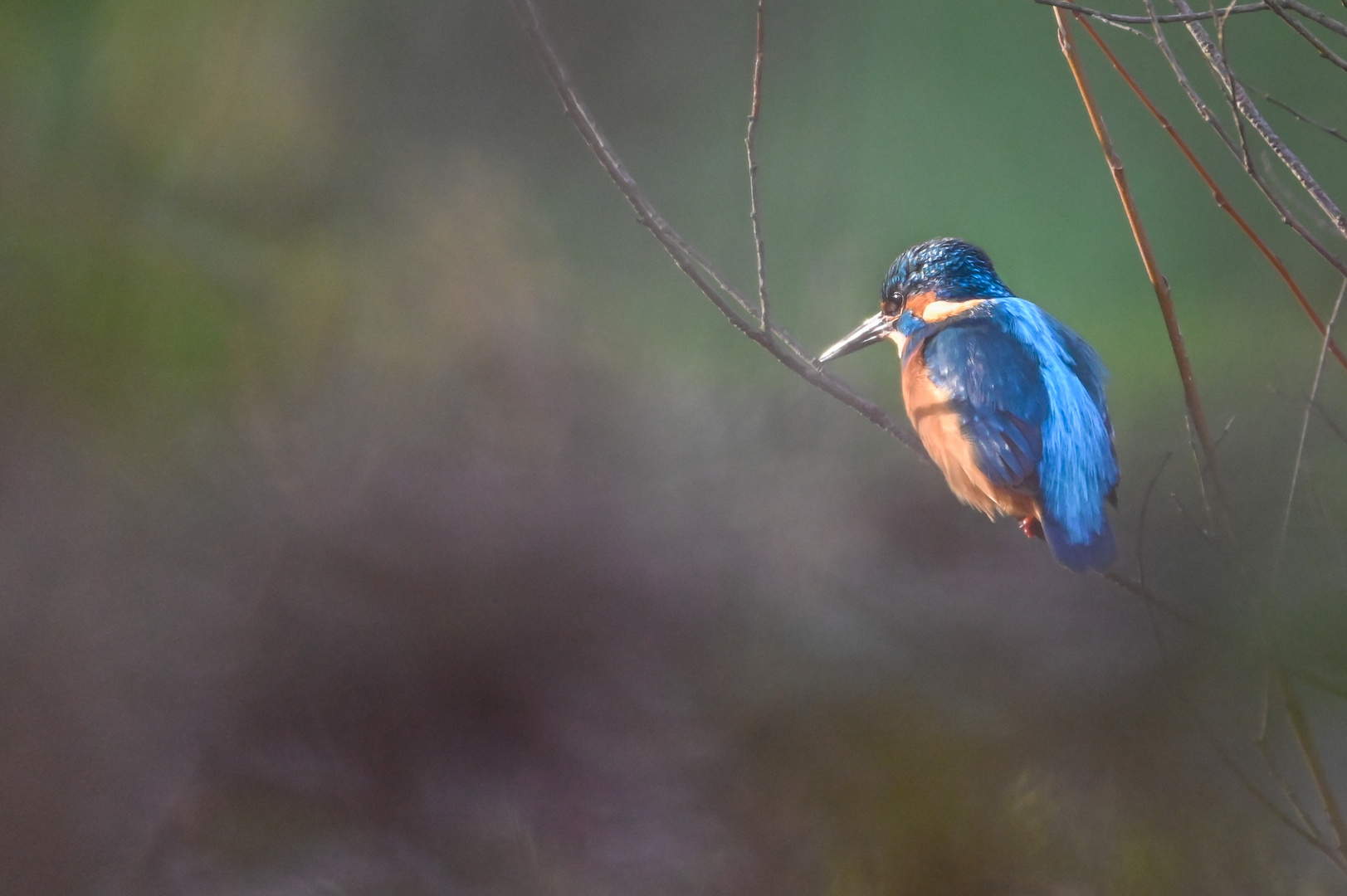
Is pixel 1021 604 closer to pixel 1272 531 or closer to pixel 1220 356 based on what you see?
pixel 1272 531

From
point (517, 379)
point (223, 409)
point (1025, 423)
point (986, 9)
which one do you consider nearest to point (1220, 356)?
point (1025, 423)

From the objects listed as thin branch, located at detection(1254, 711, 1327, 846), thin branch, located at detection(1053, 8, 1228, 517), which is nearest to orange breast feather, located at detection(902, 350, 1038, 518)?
thin branch, located at detection(1053, 8, 1228, 517)

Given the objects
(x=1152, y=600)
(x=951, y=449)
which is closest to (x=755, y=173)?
(x=951, y=449)

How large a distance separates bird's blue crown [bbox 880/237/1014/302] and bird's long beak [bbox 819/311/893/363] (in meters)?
0.05

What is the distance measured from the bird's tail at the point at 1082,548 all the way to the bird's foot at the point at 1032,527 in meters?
0.13

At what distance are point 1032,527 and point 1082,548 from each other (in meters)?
0.19

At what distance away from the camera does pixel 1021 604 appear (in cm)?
137

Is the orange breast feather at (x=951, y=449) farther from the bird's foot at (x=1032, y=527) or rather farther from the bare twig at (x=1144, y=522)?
the bare twig at (x=1144, y=522)

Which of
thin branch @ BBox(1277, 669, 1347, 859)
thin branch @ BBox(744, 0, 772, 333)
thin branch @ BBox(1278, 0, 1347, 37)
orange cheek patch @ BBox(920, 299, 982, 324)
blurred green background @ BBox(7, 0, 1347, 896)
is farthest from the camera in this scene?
orange cheek patch @ BBox(920, 299, 982, 324)

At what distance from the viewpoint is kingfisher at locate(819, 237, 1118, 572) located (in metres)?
1.24

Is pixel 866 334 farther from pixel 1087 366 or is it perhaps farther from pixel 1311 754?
pixel 1311 754

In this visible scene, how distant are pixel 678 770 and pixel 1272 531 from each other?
88cm

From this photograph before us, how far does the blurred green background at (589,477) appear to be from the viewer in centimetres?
125

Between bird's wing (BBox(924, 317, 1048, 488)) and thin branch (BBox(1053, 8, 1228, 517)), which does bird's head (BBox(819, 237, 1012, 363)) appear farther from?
thin branch (BBox(1053, 8, 1228, 517))
